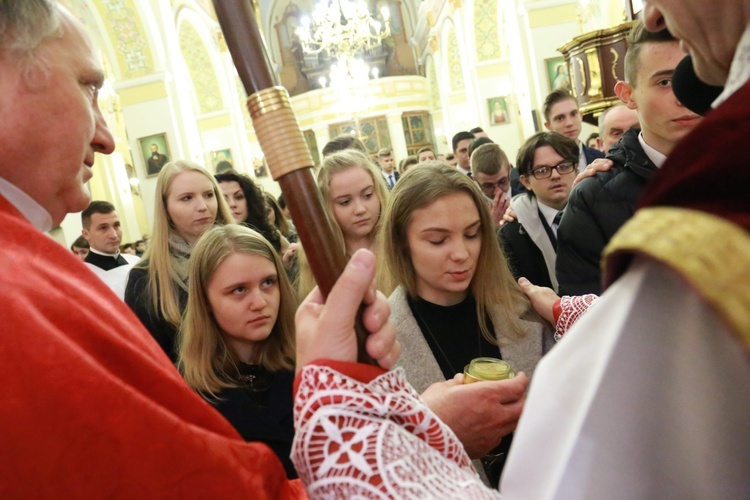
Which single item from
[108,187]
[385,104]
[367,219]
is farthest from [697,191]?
[385,104]

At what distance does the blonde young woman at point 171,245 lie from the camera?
2689mm

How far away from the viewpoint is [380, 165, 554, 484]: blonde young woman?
74.7 inches

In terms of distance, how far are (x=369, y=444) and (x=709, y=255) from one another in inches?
21.6

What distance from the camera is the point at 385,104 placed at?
26.0m

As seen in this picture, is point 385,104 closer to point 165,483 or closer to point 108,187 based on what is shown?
point 108,187

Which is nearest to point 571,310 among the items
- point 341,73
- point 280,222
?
point 280,222

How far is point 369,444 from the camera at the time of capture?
2.62 feet

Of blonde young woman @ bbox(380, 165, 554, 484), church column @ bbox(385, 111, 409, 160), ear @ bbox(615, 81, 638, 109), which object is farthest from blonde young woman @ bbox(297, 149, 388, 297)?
church column @ bbox(385, 111, 409, 160)

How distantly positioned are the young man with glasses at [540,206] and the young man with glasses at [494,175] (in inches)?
33.4

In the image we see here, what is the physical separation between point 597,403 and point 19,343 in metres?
0.82

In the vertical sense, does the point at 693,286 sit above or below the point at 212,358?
above

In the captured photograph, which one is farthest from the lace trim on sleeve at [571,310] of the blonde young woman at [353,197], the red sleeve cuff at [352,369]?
the blonde young woman at [353,197]

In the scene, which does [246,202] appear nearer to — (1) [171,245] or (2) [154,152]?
(1) [171,245]

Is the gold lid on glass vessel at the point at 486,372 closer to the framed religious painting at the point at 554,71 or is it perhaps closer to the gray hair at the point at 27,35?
the gray hair at the point at 27,35
